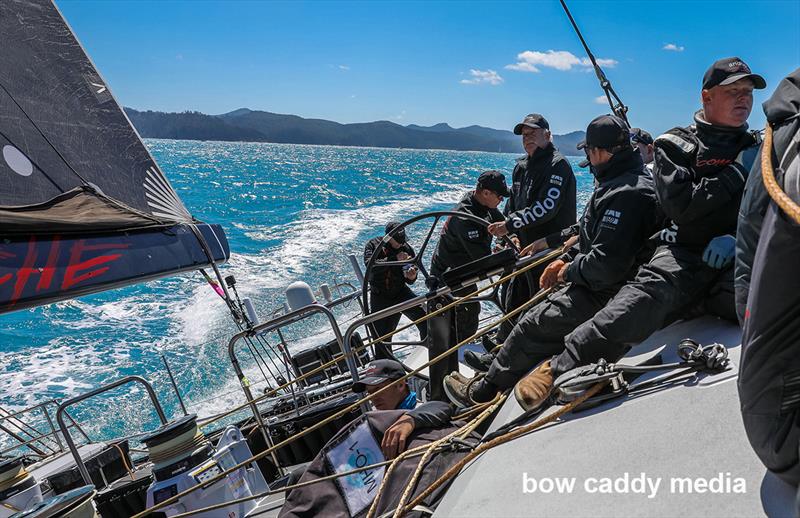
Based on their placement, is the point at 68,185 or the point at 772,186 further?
the point at 68,185

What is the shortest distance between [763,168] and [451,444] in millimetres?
1262

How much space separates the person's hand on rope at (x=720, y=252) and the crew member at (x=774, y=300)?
3.02 feet

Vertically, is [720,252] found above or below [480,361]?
above

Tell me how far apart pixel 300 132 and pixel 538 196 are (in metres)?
103

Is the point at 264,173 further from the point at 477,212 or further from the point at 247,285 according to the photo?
the point at 477,212

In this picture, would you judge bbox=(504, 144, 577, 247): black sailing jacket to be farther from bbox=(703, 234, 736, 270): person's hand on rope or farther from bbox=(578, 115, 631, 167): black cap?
bbox=(703, 234, 736, 270): person's hand on rope

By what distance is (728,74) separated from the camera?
1.88 meters

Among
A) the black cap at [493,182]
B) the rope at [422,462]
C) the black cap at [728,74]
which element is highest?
the black cap at [728,74]

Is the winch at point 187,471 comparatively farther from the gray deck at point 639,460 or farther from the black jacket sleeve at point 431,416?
the gray deck at point 639,460

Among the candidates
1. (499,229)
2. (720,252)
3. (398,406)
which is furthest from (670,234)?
(499,229)

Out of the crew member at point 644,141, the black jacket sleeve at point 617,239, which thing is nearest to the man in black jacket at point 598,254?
the black jacket sleeve at point 617,239

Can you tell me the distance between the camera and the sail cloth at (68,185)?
6.53 feet

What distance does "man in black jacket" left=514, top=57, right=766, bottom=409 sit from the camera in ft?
6.13

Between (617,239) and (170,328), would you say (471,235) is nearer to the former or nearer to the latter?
(617,239)
